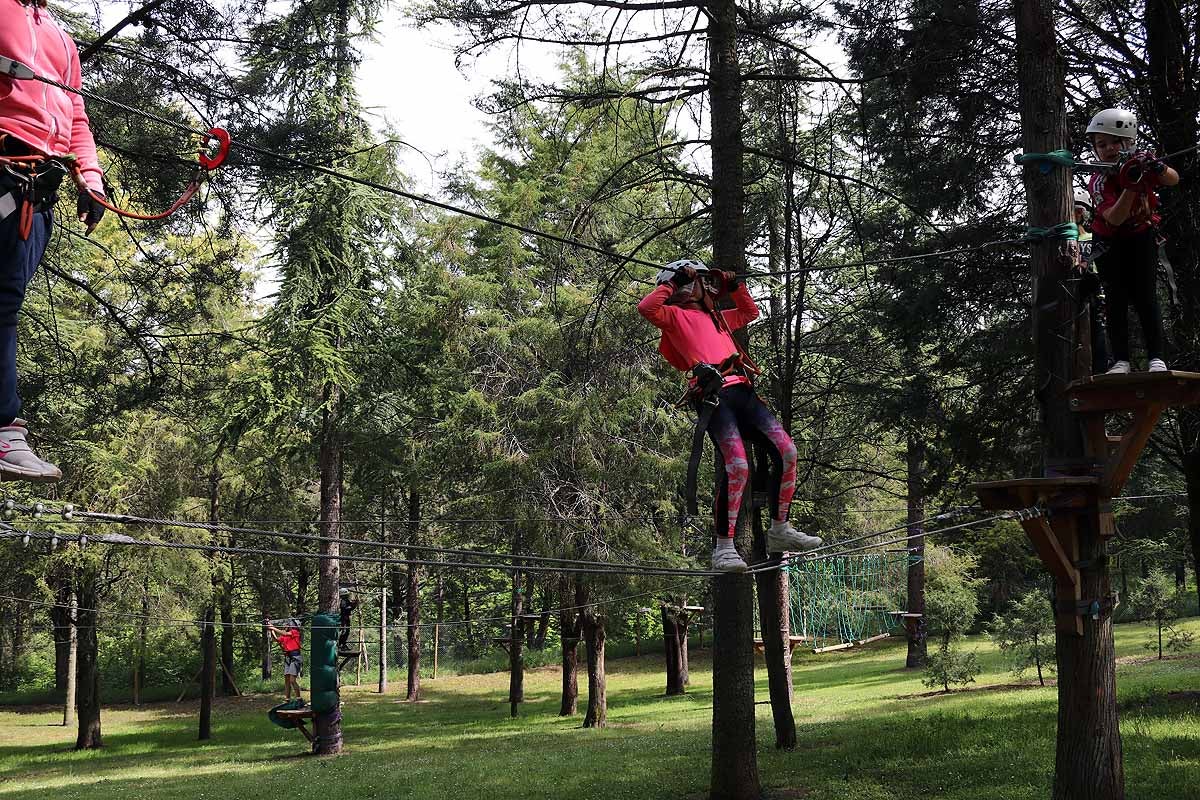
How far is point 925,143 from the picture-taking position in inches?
463

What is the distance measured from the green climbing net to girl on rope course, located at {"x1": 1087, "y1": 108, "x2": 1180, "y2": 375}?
14.6 m

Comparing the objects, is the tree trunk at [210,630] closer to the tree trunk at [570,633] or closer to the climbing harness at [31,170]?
the tree trunk at [570,633]

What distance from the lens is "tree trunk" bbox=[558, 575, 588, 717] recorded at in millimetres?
21172

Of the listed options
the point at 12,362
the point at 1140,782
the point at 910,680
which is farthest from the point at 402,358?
the point at 12,362

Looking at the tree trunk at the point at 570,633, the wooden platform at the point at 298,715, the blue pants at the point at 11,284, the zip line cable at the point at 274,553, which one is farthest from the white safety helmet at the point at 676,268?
the wooden platform at the point at 298,715

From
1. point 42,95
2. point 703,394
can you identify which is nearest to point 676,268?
point 703,394

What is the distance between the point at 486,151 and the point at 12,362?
2081cm

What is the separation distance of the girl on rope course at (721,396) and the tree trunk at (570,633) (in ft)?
43.7

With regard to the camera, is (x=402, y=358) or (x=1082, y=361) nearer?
(x=1082, y=361)

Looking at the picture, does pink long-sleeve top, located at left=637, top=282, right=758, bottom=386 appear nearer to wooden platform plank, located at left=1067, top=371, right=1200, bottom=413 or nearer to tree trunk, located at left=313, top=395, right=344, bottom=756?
wooden platform plank, located at left=1067, top=371, right=1200, bottom=413

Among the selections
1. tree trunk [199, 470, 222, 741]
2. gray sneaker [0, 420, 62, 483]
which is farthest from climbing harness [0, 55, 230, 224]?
tree trunk [199, 470, 222, 741]

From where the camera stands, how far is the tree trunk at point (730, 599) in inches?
406

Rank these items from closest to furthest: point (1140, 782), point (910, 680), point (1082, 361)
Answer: point (1082, 361) < point (1140, 782) < point (910, 680)

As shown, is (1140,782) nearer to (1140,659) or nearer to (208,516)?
(1140,659)
